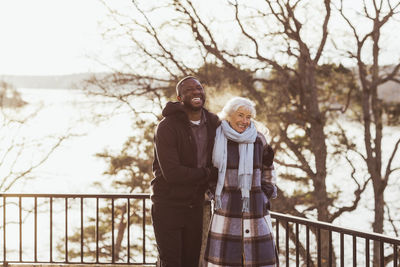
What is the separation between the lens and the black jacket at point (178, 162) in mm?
3303

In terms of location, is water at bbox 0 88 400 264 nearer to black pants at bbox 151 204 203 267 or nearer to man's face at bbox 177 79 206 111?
black pants at bbox 151 204 203 267

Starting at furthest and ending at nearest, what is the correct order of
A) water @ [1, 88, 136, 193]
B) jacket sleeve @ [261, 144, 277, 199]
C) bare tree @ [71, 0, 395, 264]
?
water @ [1, 88, 136, 193] → bare tree @ [71, 0, 395, 264] → jacket sleeve @ [261, 144, 277, 199]

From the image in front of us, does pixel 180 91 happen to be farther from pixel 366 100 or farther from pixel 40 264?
pixel 366 100

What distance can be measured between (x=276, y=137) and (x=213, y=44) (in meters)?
3.41

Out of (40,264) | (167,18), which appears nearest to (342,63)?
(167,18)

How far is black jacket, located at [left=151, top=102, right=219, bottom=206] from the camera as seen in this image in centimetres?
330

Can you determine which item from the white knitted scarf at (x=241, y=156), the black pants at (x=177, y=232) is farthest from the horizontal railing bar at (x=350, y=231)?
the black pants at (x=177, y=232)

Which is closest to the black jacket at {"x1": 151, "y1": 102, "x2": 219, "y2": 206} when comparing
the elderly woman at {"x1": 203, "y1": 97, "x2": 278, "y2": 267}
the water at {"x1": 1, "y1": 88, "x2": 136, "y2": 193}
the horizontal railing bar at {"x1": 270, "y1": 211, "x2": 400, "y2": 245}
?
the elderly woman at {"x1": 203, "y1": 97, "x2": 278, "y2": 267}

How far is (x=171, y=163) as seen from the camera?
10.8 feet

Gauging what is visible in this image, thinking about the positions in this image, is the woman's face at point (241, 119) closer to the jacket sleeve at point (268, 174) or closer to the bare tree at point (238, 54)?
the jacket sleeve at point (268, 174)

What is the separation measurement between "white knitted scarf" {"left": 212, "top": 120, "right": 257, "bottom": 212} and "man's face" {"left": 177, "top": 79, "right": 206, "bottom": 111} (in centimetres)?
25

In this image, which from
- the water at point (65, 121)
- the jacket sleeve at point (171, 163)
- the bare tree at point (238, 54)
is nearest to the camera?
the jacket sleeve at point (171, 163)

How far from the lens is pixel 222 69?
14453mm

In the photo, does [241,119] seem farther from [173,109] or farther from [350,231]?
[350,231]
